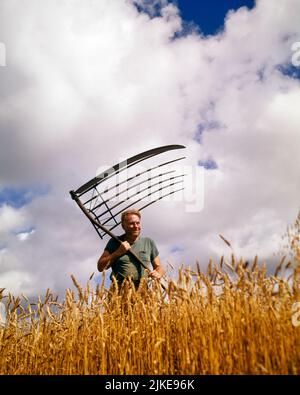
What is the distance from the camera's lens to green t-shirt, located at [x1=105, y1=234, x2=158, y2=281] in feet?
14.0

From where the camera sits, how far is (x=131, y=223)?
4449 millimetres

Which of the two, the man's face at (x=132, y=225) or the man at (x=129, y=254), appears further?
the man's face at (x=132, y=225)

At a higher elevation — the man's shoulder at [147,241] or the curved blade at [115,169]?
the curved blade at [115,169]

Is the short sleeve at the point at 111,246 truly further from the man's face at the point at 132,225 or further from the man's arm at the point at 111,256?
the man's face at the point at 132,225

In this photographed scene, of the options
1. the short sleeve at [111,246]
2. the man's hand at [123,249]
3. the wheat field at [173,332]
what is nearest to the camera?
the wheat field at [173,332]

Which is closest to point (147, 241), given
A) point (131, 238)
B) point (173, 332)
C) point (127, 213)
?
point (131, 238)

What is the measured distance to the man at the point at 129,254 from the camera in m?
4.25

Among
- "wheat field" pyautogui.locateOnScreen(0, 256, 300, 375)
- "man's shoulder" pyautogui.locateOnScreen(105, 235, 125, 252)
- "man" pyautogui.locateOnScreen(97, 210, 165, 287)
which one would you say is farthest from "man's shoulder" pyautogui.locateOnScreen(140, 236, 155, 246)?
"wheat field" pyautogui.locateOnScreen(0, 256, 300, 375)

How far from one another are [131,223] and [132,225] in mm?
27

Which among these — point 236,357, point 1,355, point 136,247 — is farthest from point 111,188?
point 236,357

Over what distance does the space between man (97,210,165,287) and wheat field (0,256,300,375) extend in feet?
2.28

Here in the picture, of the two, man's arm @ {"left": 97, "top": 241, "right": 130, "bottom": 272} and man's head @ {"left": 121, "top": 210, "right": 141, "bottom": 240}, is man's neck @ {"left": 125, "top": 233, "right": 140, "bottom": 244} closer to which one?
man's head @ {"left": 121, "top": 210, "right": 141, "bottom": 240}

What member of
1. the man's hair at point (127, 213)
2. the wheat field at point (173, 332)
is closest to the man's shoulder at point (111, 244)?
the man's hair at point (127, 213)

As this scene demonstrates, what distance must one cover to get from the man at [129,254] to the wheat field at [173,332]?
69cm
